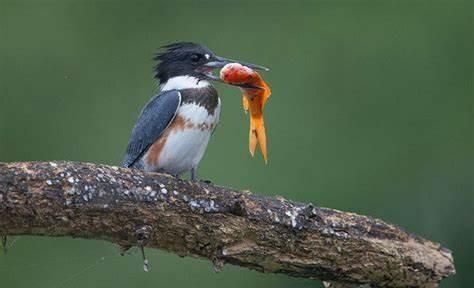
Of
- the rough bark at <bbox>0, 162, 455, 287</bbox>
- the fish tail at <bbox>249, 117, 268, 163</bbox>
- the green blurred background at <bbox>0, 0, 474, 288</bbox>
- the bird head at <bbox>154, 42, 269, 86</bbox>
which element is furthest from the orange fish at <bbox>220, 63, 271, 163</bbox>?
the green blurred background at <bbox>0, 0, 474, 288</bbox>

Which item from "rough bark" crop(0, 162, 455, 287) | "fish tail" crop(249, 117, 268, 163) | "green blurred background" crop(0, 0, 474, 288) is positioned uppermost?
"fish tail" crop(249, 117, 268, 163)

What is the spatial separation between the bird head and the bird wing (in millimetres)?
270

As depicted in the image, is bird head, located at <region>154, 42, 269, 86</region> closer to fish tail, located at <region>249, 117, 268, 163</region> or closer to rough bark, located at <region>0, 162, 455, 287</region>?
fish tail, located at <region>249, 117, 268, 163</region>

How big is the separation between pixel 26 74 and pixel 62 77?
0.47 meters

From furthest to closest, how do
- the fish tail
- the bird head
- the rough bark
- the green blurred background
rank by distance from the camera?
the green blurred background → the bird head → the fish tail → the rough bark

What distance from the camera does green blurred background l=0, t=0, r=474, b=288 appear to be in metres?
12.1

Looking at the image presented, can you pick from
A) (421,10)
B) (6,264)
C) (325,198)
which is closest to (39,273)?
(6,264)

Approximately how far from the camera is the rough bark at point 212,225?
20.6ft

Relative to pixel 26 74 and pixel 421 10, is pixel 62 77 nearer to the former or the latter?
pixel 26 74

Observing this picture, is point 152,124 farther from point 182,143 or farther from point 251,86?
point 251,86

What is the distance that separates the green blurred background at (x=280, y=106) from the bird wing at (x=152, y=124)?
11.3ft

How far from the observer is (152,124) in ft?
24.8

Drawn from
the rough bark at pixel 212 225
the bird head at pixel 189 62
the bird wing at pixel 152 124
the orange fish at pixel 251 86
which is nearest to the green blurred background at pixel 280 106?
the bird head at pixel 189 62

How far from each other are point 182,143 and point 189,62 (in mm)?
584
